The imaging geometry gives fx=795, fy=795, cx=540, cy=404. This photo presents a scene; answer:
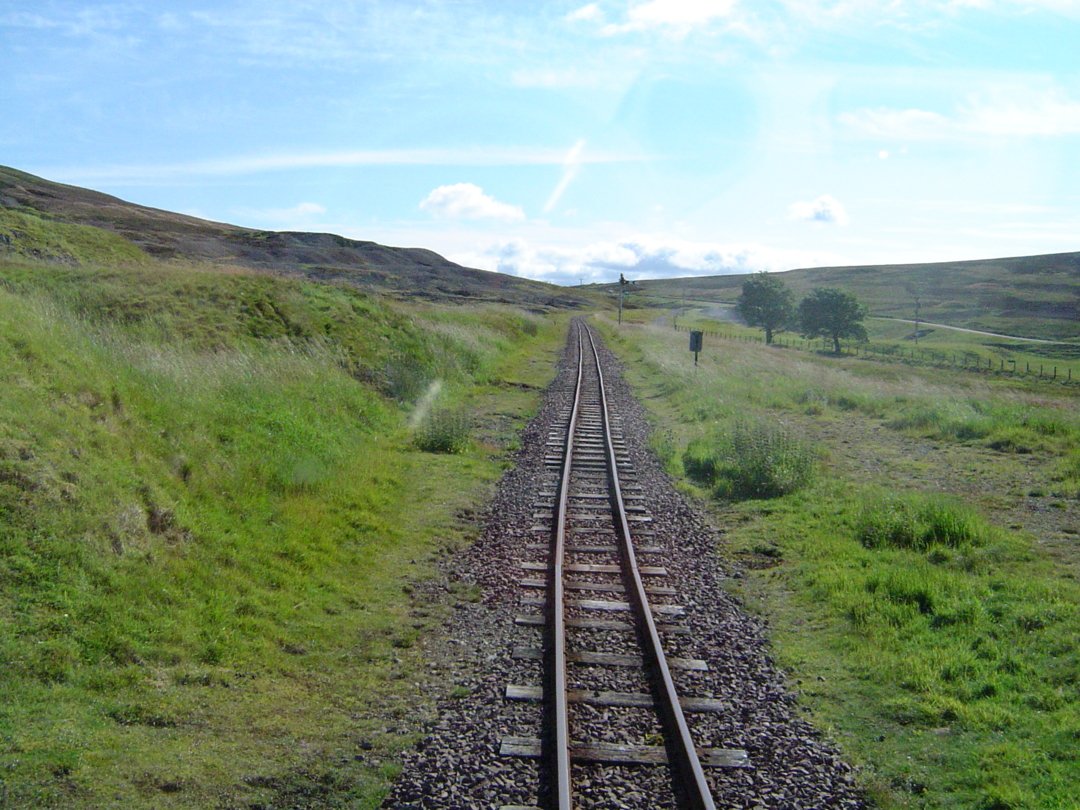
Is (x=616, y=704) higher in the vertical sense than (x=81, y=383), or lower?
lower

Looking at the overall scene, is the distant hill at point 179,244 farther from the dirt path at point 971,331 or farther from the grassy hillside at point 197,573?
the dirt path at point 971,331

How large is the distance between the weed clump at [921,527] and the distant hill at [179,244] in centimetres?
2560

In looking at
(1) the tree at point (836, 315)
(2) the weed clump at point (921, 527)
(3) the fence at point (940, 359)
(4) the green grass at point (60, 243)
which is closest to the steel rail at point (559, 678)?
(2) the weed clump at point (921, 527)

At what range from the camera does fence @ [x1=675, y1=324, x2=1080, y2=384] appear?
6525cm

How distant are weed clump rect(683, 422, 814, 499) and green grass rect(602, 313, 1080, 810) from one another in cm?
12

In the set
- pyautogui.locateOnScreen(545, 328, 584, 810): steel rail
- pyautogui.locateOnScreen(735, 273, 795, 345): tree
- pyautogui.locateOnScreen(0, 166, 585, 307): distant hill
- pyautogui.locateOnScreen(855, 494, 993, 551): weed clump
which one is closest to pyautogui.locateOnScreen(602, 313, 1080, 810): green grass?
pyautogui.locateOnScreen(855, 494, 993, 551): weed clump

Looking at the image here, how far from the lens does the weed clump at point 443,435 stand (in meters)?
15.7

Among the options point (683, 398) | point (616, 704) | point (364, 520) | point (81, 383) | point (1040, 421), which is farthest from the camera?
point (683, 398)

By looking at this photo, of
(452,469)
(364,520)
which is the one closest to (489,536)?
(364,520)

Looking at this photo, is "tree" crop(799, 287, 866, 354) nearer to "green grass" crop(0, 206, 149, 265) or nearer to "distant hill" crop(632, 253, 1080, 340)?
"distant hill" crop(632, 253, 1080, 340)

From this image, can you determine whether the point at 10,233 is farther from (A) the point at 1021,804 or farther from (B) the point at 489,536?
(A) the point at 1021,804

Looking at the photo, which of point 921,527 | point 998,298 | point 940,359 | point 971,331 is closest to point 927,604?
point 921,527

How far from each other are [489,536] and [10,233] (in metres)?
27.4

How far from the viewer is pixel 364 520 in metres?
10.5
